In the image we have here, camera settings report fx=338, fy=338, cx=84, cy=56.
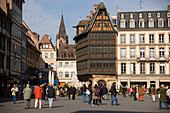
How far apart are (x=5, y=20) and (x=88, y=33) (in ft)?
80.8

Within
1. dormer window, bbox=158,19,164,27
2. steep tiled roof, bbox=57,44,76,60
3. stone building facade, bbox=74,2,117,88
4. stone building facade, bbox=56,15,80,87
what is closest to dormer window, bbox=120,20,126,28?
stone building facade, bbox=74,2,117,88

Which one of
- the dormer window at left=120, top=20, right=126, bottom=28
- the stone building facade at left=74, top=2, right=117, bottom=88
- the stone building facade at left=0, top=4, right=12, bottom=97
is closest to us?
the stone building facade at left=0, top=4, right=12, bottom=97

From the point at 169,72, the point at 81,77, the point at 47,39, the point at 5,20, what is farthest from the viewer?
the point at 47,39

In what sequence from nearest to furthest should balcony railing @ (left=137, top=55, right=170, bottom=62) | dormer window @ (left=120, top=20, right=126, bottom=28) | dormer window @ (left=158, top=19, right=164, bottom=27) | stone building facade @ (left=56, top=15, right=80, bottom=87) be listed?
balcony railing @ (left=137, top=55, right=170, bottom=62), dormer window @ (left=158, top=19, right=164, bottom=27), dormer window @ (left=120, top=20, right=126, bottom=28), stone building facade @ (left=56, top=15, right=80, bottom=87)

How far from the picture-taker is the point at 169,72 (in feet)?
212

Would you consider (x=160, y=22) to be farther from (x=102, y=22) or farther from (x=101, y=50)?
(x=101, y=50)

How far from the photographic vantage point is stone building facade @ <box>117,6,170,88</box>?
214 ft

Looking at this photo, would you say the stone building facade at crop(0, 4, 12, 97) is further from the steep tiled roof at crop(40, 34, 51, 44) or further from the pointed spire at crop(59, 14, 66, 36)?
the pointed spire at crop(59, 14, 66, 36)

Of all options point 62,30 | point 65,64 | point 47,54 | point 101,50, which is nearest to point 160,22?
point 101,50

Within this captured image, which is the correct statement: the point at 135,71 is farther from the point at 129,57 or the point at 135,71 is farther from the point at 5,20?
the point at 5,20

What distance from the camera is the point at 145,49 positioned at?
6588 cm

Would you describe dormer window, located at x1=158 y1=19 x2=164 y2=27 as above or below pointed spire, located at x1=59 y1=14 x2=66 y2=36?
below

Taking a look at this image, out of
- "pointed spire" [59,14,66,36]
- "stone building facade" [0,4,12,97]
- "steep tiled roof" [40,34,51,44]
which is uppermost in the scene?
"pointed spire" [59,14,66,36]

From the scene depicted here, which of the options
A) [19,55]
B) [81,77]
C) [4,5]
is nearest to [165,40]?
[81,77]
